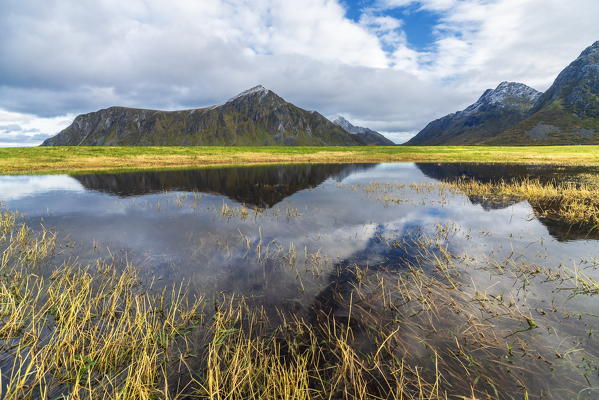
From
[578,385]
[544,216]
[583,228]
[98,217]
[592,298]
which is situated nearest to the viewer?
[578,385]

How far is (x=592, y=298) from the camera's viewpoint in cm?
937

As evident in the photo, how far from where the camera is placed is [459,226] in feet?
59.8

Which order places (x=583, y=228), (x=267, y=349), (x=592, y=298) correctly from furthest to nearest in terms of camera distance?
(x=583, y=228), (x=592, y=298), (x=267, y=349)

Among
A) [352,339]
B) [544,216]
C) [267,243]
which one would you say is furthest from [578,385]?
[544,216]

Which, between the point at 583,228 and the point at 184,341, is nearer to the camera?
the point at 184,341

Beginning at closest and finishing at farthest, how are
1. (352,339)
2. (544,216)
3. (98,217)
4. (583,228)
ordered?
1. (352,339)
2. (583,228)
3. (544,216)
4. (98,217)

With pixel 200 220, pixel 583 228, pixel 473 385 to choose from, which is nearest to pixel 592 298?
pixel 473 385

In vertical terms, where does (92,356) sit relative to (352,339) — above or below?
above

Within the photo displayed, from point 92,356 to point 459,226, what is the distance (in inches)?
811

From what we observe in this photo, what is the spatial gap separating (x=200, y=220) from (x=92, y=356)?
14.8 metres

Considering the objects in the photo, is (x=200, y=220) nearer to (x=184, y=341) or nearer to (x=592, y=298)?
(x=184, y=341)

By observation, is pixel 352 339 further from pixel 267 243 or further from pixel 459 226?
pixel 459 226

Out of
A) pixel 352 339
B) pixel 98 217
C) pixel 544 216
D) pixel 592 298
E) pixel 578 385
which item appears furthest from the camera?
pixel 98 217

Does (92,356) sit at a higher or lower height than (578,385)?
higher
